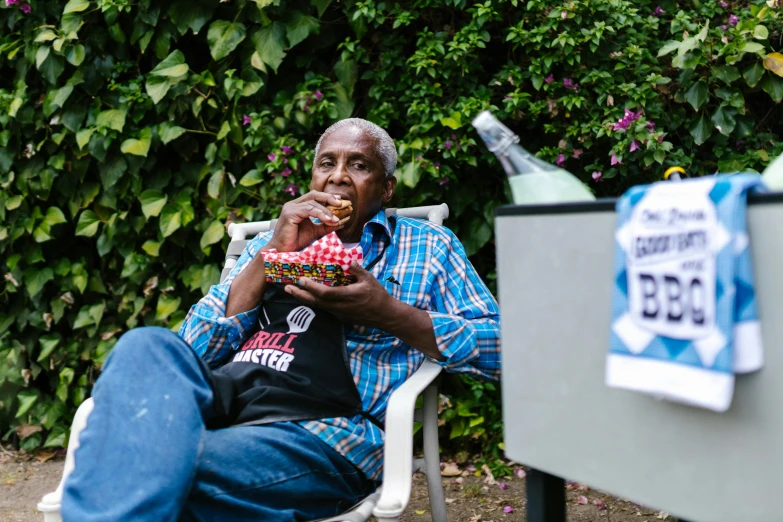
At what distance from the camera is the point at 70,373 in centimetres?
365

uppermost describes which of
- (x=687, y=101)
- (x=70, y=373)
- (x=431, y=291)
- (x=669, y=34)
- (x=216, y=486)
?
(x=669, y=34)

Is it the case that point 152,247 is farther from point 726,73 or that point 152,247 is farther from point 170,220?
point 726,73

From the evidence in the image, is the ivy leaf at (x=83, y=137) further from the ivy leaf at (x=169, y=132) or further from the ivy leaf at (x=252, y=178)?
the ivy leaf at (x=252, y=178)

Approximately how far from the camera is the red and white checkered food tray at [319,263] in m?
2.06

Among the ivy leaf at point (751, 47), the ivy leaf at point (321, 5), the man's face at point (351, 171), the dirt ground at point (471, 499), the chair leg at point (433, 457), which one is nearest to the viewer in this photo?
A: the chair leg at point (433, 457)

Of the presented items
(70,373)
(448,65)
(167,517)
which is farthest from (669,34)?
(70,373)

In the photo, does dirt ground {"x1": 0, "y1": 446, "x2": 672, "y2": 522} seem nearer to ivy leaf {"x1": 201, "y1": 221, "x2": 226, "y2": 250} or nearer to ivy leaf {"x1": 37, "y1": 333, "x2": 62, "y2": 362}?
ivy leaf {"x1": 37, "y1": 333, "x2": 62, "y2": 362}

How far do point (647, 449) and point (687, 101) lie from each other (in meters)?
1.98

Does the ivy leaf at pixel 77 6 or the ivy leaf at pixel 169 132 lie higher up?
the ivy leaf at pixel 77 6

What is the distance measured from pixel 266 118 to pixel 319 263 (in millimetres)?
1337

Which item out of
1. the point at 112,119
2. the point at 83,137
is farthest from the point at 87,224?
the point at 112,119

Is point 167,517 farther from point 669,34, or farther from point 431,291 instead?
point 669,34

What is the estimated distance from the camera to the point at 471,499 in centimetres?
309

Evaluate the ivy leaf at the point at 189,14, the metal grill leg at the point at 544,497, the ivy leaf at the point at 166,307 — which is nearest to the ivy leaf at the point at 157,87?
the ivy leaf at the point at 189,14
